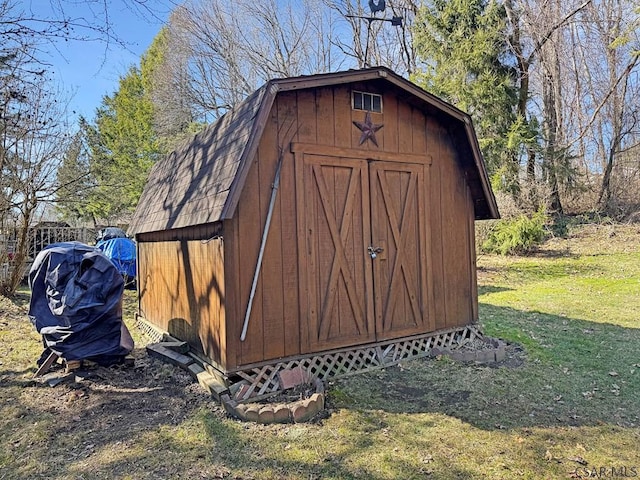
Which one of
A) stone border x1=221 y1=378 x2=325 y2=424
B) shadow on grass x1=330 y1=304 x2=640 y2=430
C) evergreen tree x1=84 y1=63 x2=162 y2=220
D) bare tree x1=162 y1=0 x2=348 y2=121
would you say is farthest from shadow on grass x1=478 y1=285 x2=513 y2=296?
evergreen tree x1=84 y1=63 x2=162 y2=220

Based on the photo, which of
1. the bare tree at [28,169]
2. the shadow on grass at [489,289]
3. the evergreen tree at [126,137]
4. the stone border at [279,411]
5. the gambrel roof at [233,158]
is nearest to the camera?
the stone border at [279,411]

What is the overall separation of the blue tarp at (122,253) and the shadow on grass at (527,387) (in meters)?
7.89

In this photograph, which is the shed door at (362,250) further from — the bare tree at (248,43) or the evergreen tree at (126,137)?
the evergreen tree at (126,137)

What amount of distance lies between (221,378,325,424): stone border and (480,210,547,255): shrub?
1113cm

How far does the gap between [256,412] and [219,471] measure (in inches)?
28.5

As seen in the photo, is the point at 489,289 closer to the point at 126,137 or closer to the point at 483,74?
the point at 483,74

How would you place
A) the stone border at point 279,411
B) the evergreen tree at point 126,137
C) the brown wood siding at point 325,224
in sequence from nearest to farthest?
the stone border at point 279,411
the brown wood siding at point 325,224
the evergreen tree at point 126,137

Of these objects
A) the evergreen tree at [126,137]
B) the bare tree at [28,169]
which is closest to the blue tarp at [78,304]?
the bare tree at [28,169]

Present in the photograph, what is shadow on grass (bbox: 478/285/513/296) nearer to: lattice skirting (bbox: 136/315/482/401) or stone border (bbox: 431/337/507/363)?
lattice skirting (bbox: 136/315/482/401)

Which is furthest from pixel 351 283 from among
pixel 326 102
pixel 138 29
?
pixel 138 29

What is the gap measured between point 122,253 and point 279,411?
830 cm

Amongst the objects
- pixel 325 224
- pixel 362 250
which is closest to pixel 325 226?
pixel 325 224

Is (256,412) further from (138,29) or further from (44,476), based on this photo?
(138,29)

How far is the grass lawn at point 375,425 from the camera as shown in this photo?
282 cm
